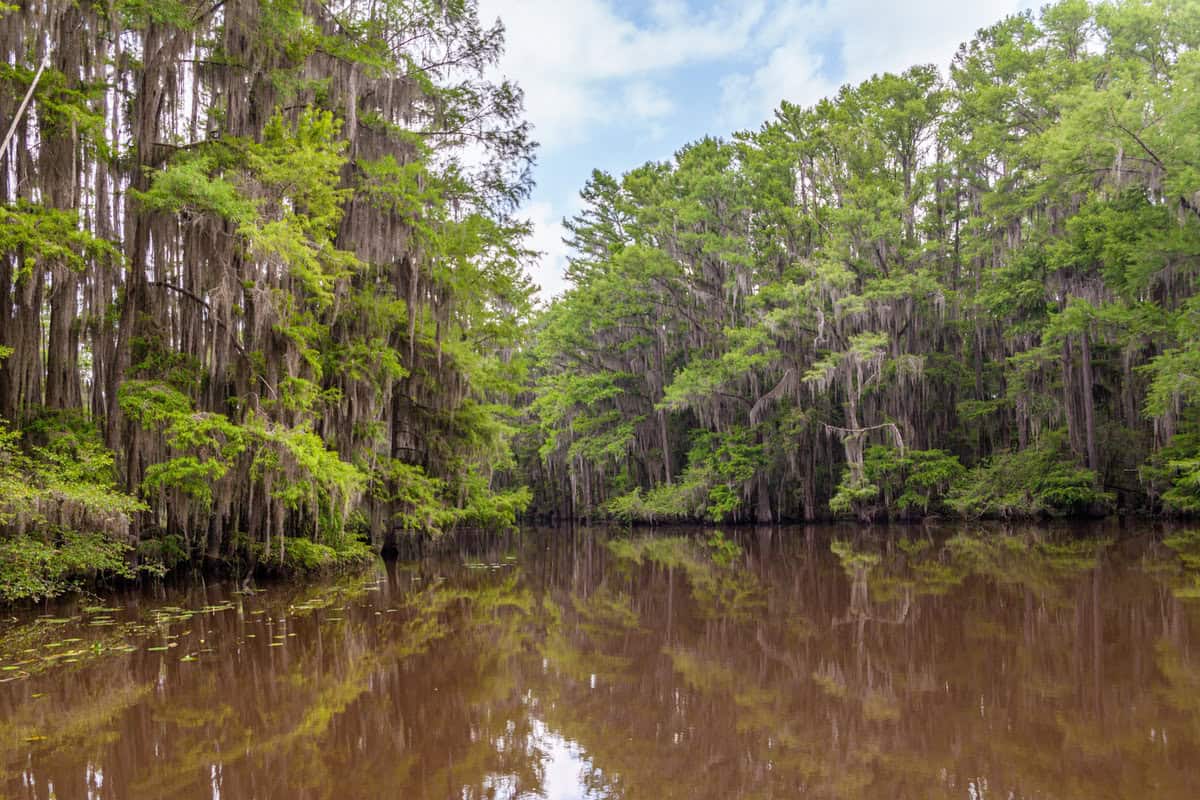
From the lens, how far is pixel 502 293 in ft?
44.9

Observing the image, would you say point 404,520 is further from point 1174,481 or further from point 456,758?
point 1174,481

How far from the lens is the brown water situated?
3330 mm

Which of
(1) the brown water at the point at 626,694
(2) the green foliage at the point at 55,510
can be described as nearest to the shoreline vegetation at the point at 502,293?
(2) the green foliage at the point at 55,510

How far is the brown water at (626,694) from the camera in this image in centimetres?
333

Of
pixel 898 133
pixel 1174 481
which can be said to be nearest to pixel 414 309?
pixel 1174 481

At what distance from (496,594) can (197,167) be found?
234 inches

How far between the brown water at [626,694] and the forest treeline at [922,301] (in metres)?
9.22

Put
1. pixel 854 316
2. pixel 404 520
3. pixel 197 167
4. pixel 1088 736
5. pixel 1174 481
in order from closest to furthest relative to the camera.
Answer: pixel 1088 736 → pixel 197 167 → pixel 404 520 → pixel 1174 481 → pixel 854 316

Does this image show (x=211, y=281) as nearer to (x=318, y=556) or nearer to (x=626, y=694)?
(x=318, y=556)

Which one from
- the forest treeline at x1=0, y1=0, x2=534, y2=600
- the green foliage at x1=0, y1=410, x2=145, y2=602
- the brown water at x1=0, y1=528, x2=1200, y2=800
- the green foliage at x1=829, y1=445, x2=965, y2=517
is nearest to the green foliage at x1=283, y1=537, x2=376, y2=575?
the forest treeline at x1=0, y1=0, x2=534, y2=600

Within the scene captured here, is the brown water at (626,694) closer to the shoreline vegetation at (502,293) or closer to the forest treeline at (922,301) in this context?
the shoreline vegetation at (502,293)

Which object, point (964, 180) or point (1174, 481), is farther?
point (964, 180)

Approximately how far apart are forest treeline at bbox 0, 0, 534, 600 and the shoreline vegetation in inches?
2.0

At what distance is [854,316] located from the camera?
809 inches
